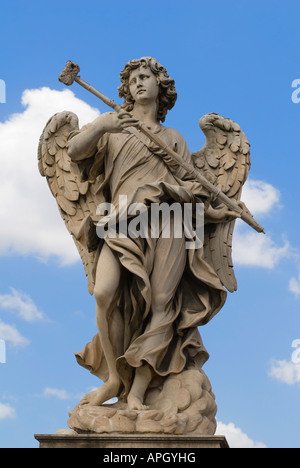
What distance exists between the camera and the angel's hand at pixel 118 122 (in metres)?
8.20

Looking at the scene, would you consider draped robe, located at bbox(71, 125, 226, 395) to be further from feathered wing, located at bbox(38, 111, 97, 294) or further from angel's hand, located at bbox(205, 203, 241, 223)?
feathered wing, located at bbox(38, 111, 97, 294)

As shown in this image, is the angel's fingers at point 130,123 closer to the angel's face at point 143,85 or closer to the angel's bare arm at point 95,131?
the angel's bare arm at point 95,131

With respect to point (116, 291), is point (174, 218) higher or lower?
higher

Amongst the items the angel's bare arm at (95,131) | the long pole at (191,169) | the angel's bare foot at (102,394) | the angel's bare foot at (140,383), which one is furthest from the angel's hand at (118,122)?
the angel's bare foot at (102,394)

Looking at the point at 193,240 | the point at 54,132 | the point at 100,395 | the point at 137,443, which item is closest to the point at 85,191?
the point at 54,132

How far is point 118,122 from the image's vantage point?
8.20 m

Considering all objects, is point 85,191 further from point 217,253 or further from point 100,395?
point 100,395

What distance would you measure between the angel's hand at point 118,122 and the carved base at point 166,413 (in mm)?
2437

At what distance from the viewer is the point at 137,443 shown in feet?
24.2

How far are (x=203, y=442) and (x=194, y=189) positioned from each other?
2.57 m

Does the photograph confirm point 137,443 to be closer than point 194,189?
Yes

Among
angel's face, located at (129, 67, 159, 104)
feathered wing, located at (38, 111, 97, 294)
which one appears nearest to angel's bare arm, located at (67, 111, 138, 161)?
feathered wing, located at (38, 111, 97, 294)

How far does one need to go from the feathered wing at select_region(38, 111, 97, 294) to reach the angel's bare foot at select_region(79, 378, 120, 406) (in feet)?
3.74

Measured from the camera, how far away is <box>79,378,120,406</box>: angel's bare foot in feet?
26.3
